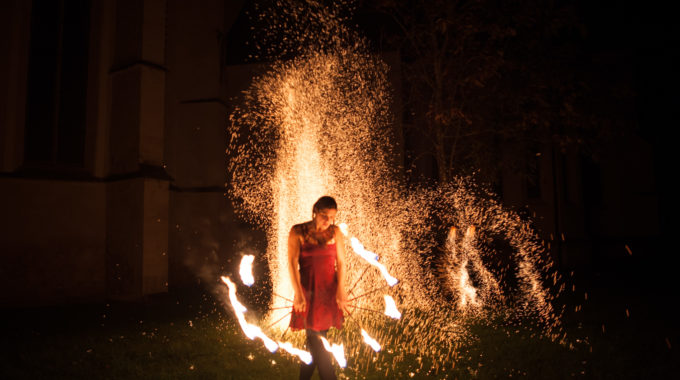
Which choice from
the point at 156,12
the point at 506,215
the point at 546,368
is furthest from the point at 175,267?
the point at 506,215

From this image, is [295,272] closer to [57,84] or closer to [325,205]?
[325,205]

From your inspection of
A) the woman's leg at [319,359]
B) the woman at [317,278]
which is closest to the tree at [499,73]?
the woman at [317,278]

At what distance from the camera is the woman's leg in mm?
3611

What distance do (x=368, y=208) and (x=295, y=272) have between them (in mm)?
6911

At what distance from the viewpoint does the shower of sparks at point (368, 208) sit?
7.45 metres

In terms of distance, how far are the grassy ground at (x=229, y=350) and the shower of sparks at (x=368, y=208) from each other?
48 centimetres

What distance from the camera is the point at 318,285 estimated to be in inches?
147

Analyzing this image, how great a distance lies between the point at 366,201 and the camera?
10.7 m

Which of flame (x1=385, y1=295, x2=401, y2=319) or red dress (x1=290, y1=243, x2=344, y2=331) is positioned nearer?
red dress (x1=290, y1=243, x2=344, y2=331)

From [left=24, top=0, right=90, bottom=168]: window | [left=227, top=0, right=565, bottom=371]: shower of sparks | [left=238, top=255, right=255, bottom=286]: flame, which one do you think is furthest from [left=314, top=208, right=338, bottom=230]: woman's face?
[left=24, top=0, right=90, bottom=168]: window

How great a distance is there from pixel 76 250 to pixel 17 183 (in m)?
2.04

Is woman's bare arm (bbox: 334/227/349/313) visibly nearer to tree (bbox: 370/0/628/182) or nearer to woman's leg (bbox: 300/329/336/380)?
woman's leg (bbox: 300/329/336/380)

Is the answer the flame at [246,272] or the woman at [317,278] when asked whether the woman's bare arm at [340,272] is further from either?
the flame at [246,272]

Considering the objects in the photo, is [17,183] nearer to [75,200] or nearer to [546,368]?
[75,200]
